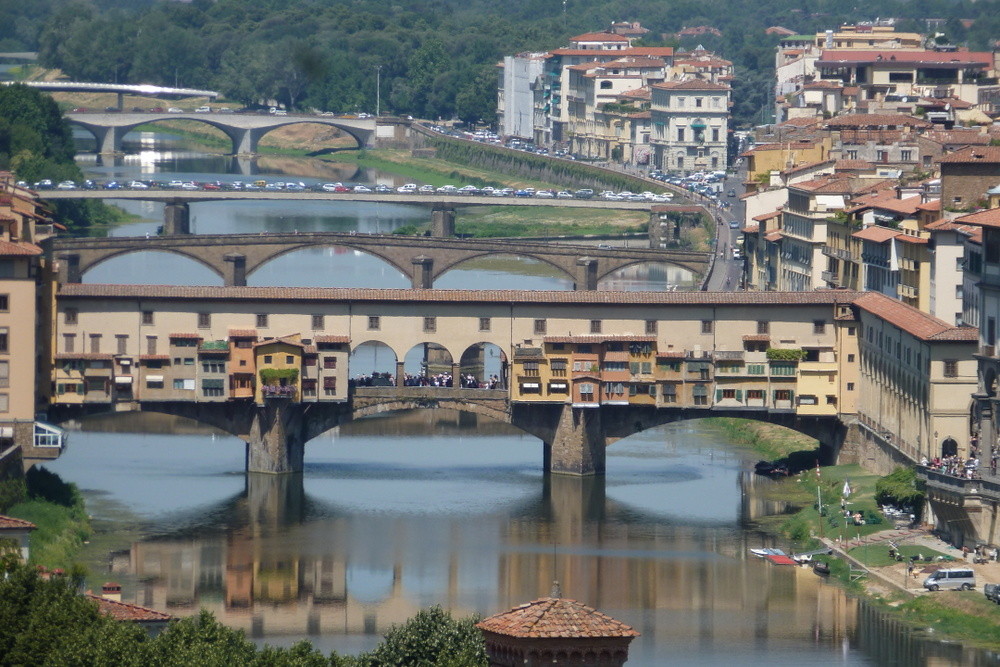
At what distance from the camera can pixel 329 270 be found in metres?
116

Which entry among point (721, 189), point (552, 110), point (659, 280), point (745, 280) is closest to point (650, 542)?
point (745, 280)

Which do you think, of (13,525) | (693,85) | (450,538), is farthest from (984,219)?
(693,85)

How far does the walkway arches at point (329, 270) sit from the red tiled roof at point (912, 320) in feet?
124

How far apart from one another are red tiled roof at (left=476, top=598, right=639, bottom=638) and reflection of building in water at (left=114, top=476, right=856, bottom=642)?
24.3 metres

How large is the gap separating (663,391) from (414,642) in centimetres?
3852

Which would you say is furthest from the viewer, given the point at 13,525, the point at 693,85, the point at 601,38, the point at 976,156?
the point at 601,38

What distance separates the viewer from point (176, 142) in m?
188

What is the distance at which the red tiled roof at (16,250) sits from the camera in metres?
66.6

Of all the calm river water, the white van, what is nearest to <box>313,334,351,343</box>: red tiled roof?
the calm river water

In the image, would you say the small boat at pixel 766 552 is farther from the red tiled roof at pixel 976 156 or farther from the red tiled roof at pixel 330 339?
the red tiled roof at pixel 976 156

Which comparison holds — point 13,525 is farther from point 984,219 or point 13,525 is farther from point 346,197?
point 346,197

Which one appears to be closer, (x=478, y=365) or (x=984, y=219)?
(x=984, y=219)

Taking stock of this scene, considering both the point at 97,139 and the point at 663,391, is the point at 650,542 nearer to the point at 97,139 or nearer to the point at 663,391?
the point at 663,391

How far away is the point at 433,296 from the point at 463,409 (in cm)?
361
